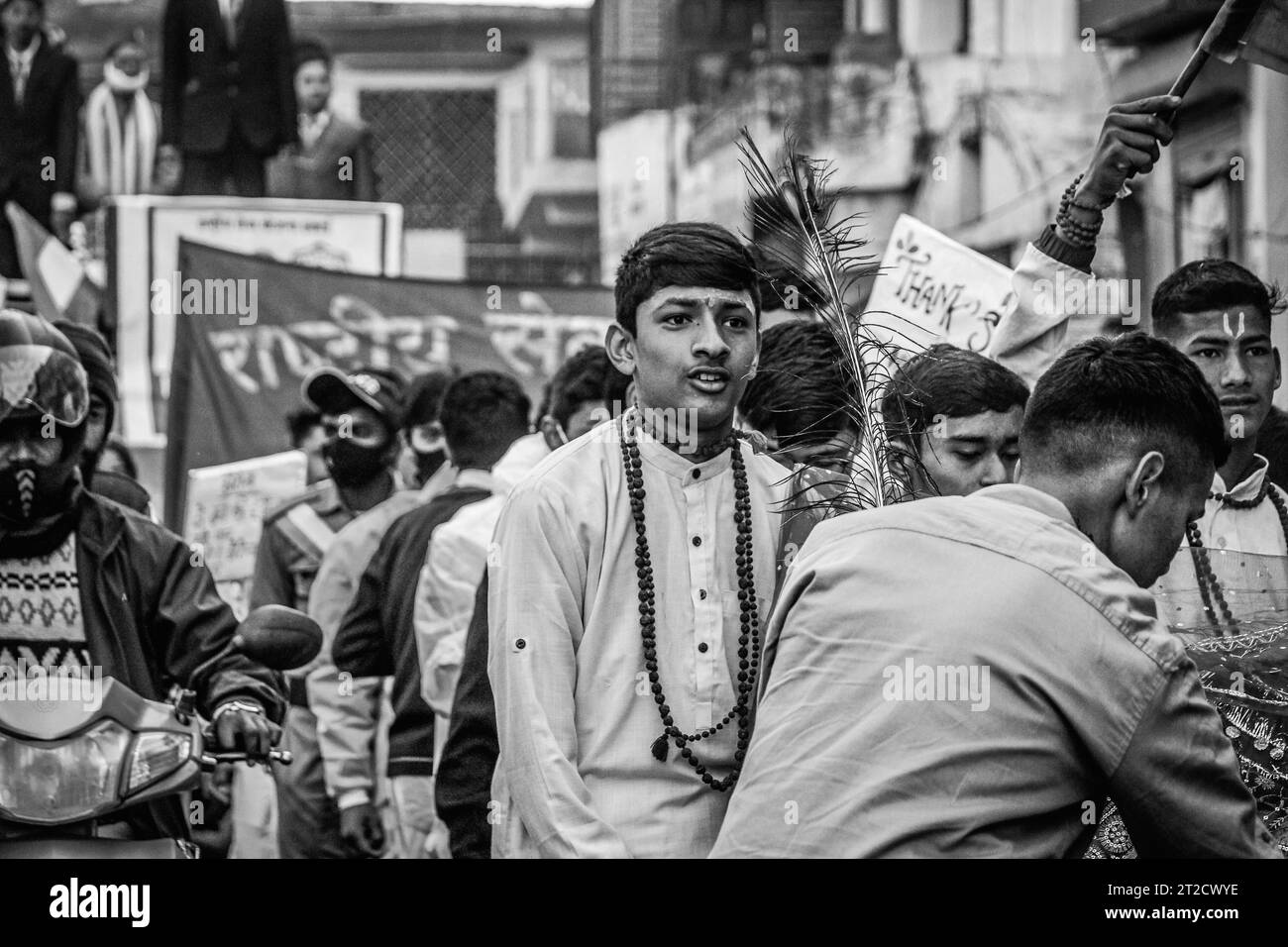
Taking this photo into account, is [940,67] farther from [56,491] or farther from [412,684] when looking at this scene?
[56,491]

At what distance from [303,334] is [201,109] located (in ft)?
11.5

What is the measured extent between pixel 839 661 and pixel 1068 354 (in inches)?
Answer: 25.7

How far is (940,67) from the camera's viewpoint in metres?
21.5

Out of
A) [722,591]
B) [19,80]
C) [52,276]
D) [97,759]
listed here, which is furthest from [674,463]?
[19,80]

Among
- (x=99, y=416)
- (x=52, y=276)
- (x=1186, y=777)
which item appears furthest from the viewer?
(x=52, y=276)

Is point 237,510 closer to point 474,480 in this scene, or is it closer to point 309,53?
point 474,480

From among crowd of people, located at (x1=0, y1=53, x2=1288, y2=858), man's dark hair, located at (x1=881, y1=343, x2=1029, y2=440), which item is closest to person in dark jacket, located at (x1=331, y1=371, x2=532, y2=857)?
crowd of people, located at (x1=0, y1=53, x2=1288, y2=858)

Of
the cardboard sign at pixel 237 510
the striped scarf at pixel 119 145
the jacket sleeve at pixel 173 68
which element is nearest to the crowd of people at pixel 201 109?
the jacket sleeve at pixel 173 68

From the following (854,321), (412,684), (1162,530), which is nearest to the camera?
(1162,530)

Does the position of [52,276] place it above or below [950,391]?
above

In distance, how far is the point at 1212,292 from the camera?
183 inches

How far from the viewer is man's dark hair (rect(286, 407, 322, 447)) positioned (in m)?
9.15

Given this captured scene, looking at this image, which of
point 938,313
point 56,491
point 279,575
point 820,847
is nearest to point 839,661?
point 820,847

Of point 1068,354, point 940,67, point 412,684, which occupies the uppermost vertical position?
point 940,67
